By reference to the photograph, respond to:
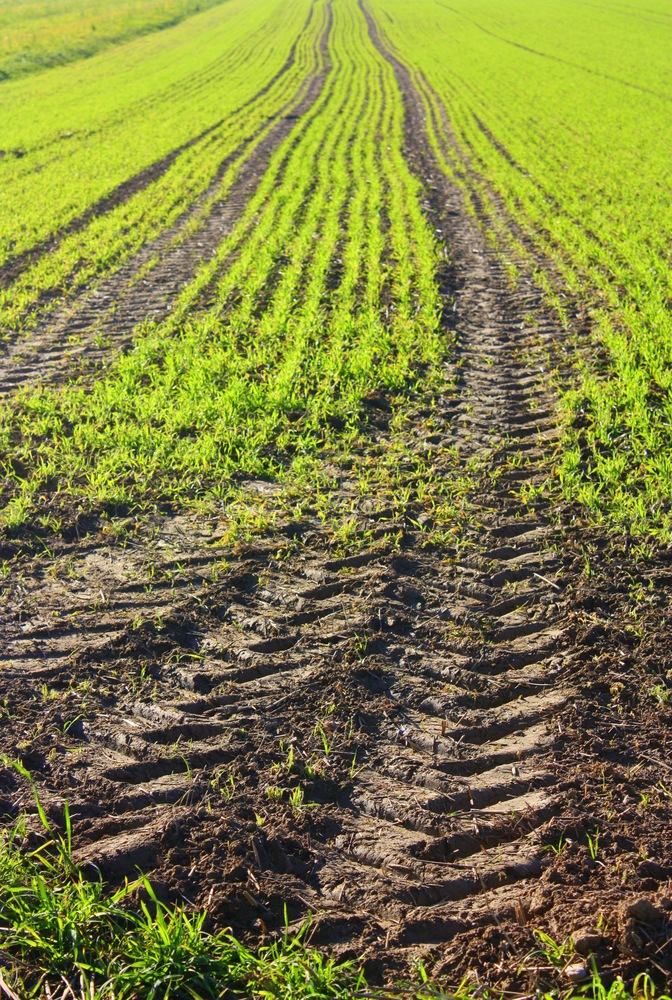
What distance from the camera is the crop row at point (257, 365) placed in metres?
5.62

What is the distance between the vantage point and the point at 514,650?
3.85 m

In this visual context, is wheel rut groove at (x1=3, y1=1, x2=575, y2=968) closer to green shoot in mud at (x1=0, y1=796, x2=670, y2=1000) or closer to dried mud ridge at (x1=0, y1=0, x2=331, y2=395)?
green shoot in mud at (x1=0, y1=796, x2=670, y2=1000)

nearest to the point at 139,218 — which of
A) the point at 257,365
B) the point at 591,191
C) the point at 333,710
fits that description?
the point at 257,365

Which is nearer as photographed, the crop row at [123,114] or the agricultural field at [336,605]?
the agricultural field at [336,605]

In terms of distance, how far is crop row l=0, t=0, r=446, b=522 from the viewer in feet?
18.5

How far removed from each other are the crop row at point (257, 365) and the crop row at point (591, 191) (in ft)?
5.41

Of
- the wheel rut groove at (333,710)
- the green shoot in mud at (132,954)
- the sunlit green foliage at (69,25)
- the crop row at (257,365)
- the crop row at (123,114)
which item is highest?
the sunlit green foliage at (69,25)

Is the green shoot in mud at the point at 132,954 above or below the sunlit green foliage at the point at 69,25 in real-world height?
below

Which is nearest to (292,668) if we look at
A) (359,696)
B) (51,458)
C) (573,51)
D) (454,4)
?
(359,696)

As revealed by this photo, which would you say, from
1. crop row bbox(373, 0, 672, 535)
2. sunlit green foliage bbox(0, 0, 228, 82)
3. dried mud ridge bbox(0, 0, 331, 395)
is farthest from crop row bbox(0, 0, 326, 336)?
sunlit green foliage bbox(0, 0, 228, 82)

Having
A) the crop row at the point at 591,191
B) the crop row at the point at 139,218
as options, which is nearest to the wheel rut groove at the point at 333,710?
the crop row at the point at 591,191

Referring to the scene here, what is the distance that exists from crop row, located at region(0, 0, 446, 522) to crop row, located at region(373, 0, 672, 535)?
1649mm

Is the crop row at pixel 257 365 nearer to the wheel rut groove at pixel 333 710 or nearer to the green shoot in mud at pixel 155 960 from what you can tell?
the wheel rut groove at pixel 333 710

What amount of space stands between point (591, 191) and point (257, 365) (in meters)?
8.80
